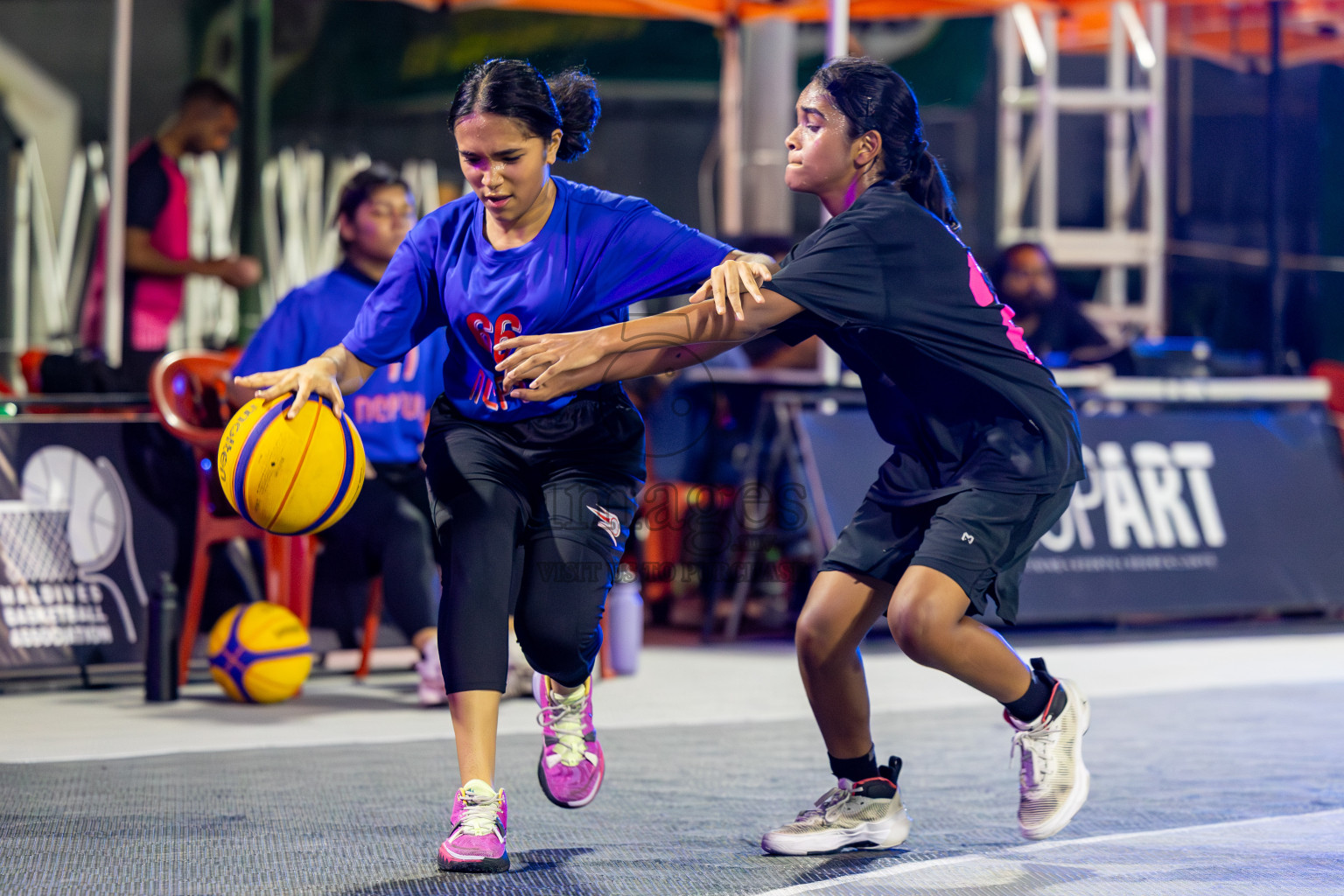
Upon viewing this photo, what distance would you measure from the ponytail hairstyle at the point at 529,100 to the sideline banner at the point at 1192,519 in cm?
415

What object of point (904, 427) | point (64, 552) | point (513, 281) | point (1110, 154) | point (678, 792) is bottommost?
point (678, 792)

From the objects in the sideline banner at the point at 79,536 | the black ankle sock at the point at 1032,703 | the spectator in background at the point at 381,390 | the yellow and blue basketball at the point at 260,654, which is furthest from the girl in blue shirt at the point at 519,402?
the sideline banner at the point at 79,536

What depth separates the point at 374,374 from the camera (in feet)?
22.3

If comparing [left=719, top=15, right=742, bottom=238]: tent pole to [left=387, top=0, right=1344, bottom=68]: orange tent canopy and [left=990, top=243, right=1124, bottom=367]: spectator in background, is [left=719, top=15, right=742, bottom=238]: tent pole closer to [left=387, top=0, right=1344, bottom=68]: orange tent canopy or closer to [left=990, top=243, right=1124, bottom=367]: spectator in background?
[left=387, top=0, right=1344, bottom=68]: orange tent canopy

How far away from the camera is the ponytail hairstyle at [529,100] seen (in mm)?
3908

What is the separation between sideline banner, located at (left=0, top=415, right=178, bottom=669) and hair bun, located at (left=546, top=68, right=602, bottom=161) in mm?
3422

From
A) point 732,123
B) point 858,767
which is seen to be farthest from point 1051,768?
point 732,123

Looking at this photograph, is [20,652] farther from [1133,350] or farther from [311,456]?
[1133,350]

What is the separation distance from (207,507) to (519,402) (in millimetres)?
3178

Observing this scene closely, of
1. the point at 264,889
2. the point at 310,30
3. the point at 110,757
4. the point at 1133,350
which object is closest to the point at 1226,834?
the point at 264,889

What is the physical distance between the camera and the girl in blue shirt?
3.90m

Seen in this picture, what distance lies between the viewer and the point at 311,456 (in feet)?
12.8

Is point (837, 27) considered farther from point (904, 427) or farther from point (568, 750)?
point (568, 750)

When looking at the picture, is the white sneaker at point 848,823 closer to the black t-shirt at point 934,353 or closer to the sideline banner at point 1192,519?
the black t-shirt at point 934,353
